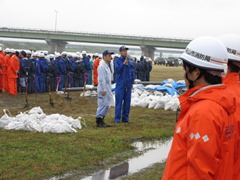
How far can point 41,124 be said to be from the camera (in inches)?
414

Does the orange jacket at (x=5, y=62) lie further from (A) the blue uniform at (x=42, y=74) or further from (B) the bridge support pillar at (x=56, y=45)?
(B) the bridge support pillar at (x=56, y=45)

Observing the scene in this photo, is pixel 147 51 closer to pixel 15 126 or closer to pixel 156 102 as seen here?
pixel 156 102

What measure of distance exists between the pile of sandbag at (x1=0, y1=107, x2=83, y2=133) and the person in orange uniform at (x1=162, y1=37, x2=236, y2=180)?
7.72 metres

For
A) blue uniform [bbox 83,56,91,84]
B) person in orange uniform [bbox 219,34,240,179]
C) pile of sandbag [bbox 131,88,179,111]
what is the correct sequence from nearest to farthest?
person in orange uniform [bbox 219,34,240,179] → pile of sandbag [bbox 131,88,179,111] → blue uniform [bbox 83,56,91,84]

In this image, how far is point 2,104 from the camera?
626 inches

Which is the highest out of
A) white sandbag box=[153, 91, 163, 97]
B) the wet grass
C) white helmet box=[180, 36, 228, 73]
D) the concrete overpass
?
the concrete overpass

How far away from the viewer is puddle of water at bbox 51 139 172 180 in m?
7.15

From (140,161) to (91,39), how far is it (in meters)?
78.7

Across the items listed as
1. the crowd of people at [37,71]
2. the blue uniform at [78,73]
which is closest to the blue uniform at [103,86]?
the crowd of people at [37,71]

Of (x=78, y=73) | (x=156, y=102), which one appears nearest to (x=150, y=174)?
(x=156, y=102)

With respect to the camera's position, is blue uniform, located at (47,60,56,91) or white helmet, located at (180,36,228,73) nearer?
white helmet, located at (180,36,228,73)

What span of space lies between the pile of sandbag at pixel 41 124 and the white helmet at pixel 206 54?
7.70 metres

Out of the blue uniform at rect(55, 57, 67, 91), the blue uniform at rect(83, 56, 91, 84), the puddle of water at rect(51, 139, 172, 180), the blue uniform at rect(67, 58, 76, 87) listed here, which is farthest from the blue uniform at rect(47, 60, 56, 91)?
the puddle of water at rect(51, 139, 172, 180)

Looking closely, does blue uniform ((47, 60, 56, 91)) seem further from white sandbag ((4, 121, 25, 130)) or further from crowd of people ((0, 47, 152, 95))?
white sandbag ((4, 121, 25, 130))
